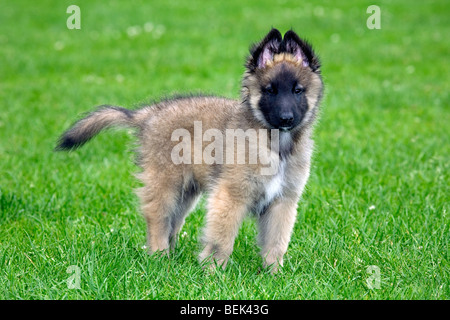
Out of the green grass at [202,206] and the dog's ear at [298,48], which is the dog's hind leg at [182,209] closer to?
the green grass at [202,206]

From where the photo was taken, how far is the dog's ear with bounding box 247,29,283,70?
4.13 m

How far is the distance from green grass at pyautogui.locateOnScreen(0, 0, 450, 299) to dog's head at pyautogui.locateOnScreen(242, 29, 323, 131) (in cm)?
92

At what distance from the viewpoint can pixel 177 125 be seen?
14.3ft

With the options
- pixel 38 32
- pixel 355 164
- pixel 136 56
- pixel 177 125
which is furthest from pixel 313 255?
pixel 38 32

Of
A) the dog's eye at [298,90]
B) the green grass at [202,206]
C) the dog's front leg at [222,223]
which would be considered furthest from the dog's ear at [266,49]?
the green grass at [202,206]

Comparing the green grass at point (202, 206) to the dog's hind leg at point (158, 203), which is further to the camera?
the dog's hind leg at point (158, 203)

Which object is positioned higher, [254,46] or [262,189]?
[254,46]

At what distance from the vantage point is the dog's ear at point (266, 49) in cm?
413

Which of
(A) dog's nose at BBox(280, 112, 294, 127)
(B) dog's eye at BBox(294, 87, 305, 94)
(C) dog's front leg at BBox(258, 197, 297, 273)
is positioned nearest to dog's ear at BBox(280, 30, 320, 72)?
(B) dog's eye at BBox(294, 87, 305, 94)

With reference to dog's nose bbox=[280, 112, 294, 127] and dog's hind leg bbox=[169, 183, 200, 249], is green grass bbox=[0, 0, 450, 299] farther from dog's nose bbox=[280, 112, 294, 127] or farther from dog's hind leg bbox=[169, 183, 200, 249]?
dog's nose bbox=[280, 112, 294, 127]

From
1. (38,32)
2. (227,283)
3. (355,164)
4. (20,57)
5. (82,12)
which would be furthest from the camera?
(82,12)
